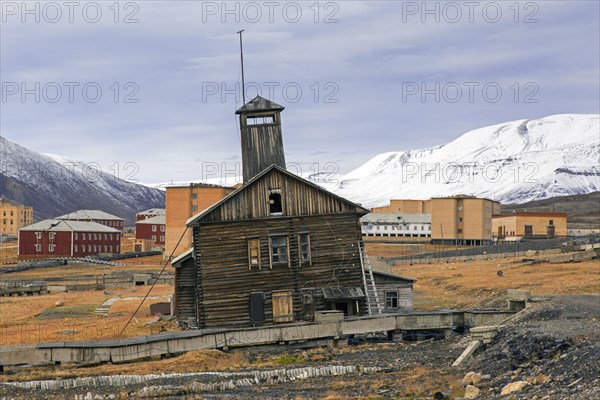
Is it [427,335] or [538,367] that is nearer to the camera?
[538,367]

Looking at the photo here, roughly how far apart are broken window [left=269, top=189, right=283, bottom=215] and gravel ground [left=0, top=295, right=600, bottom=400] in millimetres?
10927

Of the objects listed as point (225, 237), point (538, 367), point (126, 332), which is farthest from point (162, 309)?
point (538, 367)

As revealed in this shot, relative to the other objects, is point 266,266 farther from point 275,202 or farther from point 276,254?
point 275,202

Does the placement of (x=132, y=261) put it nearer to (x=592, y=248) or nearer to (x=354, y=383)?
(x=592, y=248)

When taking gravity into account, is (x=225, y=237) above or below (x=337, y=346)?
above

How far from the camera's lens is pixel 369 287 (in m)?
48.4

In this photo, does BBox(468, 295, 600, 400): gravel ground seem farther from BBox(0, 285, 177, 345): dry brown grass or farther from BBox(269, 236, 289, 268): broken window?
BBox(0, 285, 177, 345): dry brown grass

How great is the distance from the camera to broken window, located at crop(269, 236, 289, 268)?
46.6 m

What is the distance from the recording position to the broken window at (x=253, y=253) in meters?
46.2

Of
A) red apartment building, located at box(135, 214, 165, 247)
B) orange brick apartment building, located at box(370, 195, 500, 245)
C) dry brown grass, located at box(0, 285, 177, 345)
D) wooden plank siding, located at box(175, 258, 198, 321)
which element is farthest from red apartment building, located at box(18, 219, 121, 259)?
wooden plank siding, located at box(175, 258, 198, 321)

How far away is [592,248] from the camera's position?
91500 mm

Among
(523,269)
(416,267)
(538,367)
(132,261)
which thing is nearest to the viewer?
(538,367)

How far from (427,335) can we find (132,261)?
112071mm

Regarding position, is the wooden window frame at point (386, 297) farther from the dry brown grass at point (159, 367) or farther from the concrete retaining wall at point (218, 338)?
the dry brown grass at point (159, 367)
